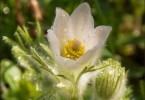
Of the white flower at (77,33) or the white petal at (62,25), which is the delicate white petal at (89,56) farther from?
the white petal at (62,25)

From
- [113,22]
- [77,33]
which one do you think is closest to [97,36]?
[77,33]

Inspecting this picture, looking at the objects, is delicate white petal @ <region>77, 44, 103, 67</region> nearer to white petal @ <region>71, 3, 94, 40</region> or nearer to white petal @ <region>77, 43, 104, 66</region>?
white petal @ <region>77, 43, 104, 66</region>

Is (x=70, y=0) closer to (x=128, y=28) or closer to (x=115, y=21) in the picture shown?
(x=115, y=21)

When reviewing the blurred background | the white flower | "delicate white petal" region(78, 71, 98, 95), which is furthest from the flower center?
the blurred background

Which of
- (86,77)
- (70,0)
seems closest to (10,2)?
(70,0)

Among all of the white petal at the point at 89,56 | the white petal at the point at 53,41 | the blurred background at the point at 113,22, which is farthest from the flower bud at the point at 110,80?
the blurred background at the point at 113,22

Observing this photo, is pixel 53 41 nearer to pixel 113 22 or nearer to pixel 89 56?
pixel 89 56

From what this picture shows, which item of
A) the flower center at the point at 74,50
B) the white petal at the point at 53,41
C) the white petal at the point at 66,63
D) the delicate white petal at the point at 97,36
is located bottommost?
the white petal at the point at 66,63
